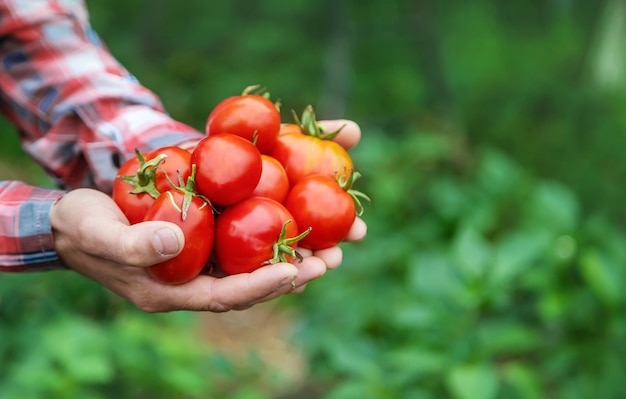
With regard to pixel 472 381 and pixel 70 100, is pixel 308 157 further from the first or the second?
pixel 472 381

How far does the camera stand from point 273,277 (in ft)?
4.05

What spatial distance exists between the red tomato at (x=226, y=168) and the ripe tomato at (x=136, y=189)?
80 millimetres

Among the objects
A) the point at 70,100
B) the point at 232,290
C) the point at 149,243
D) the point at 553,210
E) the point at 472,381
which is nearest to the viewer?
the point at 149,243

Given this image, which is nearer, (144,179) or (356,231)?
(144,179)

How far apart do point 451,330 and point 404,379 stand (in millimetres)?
207

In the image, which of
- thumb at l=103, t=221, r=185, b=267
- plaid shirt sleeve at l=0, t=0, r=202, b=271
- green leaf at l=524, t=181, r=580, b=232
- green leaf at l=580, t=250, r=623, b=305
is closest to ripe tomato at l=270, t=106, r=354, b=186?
plaid shirt sleeve at l=0, t=0, r=202, b=271

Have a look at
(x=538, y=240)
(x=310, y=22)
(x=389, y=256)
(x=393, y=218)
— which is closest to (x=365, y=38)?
(x=310, y=22)

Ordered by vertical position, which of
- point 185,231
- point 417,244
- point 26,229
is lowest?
point 417,244

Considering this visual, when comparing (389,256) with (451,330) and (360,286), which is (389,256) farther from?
(451,330)

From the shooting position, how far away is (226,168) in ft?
4.19

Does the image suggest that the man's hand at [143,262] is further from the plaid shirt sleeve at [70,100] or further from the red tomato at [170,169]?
the plaid shirt sleeve at [70,100]

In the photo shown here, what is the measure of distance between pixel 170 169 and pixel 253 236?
0.64 ft

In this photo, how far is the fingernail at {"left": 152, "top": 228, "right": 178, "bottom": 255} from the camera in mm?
1166

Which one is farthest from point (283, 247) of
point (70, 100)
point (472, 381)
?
point (472, 381)
